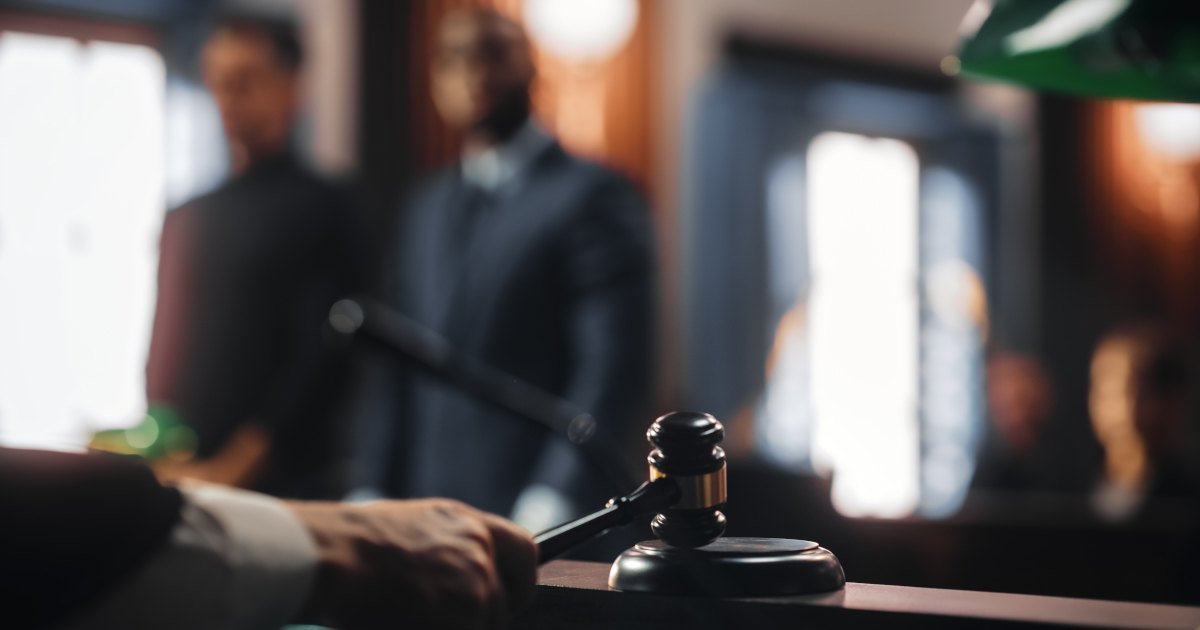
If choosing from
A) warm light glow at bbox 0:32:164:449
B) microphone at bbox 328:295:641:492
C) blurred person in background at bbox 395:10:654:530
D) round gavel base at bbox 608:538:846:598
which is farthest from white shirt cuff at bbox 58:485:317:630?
warm light glow at bbox 0:32:164:449

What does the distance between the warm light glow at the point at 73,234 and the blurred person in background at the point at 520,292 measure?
155 centimetres

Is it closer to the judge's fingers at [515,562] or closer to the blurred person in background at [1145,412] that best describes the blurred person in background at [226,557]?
the judge's fingers at [515,562]

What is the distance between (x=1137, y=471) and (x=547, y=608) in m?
4.49

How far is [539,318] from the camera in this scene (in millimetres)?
2252

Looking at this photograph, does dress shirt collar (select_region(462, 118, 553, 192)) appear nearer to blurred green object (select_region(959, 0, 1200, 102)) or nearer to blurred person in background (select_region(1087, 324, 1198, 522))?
blurred green object (select_region(959, 0, 1200, 102))

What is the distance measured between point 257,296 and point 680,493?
7.06 feet

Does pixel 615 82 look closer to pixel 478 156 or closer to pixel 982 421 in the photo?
pixel 478 156

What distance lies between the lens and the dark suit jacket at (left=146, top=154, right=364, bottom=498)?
257 cm

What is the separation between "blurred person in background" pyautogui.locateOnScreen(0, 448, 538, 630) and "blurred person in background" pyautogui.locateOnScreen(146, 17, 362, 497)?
1.85 meters

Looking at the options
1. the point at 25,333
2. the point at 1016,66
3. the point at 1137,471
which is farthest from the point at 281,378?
the point at 1137,471

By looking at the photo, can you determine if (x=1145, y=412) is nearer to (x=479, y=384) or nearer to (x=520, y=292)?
(x=520, y=292)

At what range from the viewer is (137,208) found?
3.64 m

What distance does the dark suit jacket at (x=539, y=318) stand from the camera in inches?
86.6

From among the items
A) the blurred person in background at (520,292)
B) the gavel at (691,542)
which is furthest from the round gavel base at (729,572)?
the blurred person in background at (520,292)
